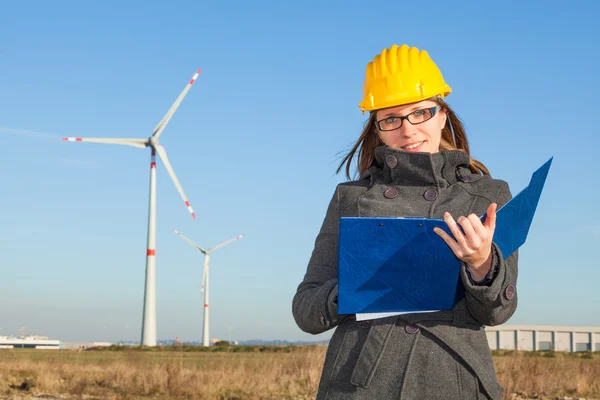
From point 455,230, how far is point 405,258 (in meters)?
0.21

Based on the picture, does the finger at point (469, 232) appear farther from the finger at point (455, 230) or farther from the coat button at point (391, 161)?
the coat button at point (391, 161)

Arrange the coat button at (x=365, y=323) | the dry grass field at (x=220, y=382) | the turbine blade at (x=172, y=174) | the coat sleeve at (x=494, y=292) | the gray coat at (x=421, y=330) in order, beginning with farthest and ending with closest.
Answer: the turbine blade at (x=172, y=174), the dry grass field at (x=220, y=382), the coat button at (x=365, y=323), the gray coat at (x=421, y=330), the coat sleeve at (x=494, y=292)

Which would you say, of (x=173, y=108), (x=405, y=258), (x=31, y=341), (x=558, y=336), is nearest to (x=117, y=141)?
(x=173, y=108)

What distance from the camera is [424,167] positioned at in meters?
3.11

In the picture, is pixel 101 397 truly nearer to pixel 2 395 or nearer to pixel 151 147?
pixel 2 395

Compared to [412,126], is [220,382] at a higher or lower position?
lower

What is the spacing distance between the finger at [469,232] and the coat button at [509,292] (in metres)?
0.37

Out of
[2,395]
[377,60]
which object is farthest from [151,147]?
[377,60]

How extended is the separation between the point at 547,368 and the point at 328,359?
15731mm

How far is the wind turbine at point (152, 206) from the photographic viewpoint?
42031mm

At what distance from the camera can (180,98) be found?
42.3 meters

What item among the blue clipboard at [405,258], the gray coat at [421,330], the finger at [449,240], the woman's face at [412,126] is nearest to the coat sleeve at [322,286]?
the gray coat at [421,330]

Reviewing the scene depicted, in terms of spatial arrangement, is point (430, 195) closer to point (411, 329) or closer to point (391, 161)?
point (391, 161)

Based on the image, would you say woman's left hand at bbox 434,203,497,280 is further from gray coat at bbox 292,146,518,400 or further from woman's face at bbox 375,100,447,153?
woman's face at bbox 375,100,447,153
